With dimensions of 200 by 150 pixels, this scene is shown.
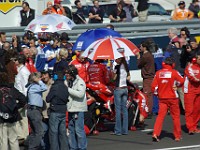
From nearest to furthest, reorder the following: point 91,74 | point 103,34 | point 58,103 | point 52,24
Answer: point 58,103 < point 91,74 < point 103,34 < point 52,24

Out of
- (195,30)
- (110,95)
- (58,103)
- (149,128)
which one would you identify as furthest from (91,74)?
(195,30)

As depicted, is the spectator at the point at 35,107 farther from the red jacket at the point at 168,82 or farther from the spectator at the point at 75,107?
the red jacket at the point at 168,82

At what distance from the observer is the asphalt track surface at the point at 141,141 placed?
1633 centimetres

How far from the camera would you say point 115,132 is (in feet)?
58.7

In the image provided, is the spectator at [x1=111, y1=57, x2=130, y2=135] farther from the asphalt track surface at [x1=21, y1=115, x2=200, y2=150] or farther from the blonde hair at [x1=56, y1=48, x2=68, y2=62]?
the blonde hair at [x1=56, y1=48, x2=68, y2=62]

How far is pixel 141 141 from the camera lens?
17.0 m

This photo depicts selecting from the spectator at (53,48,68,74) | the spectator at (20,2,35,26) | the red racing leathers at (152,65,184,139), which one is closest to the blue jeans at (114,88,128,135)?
the red racing leathers at (152,65,184,139)

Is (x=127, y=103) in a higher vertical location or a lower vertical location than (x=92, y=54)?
lower

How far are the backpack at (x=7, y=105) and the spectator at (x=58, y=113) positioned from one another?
0.81 m

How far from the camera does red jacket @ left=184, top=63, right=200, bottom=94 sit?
17.8 metres

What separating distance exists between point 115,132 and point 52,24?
4363mm

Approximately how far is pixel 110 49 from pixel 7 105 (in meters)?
3.77

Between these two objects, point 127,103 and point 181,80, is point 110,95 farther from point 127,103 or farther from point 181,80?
point 181,80

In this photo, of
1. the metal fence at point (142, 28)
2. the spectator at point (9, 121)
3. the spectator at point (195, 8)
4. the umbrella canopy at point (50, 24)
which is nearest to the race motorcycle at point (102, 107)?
the spectator at point (9, 121)
